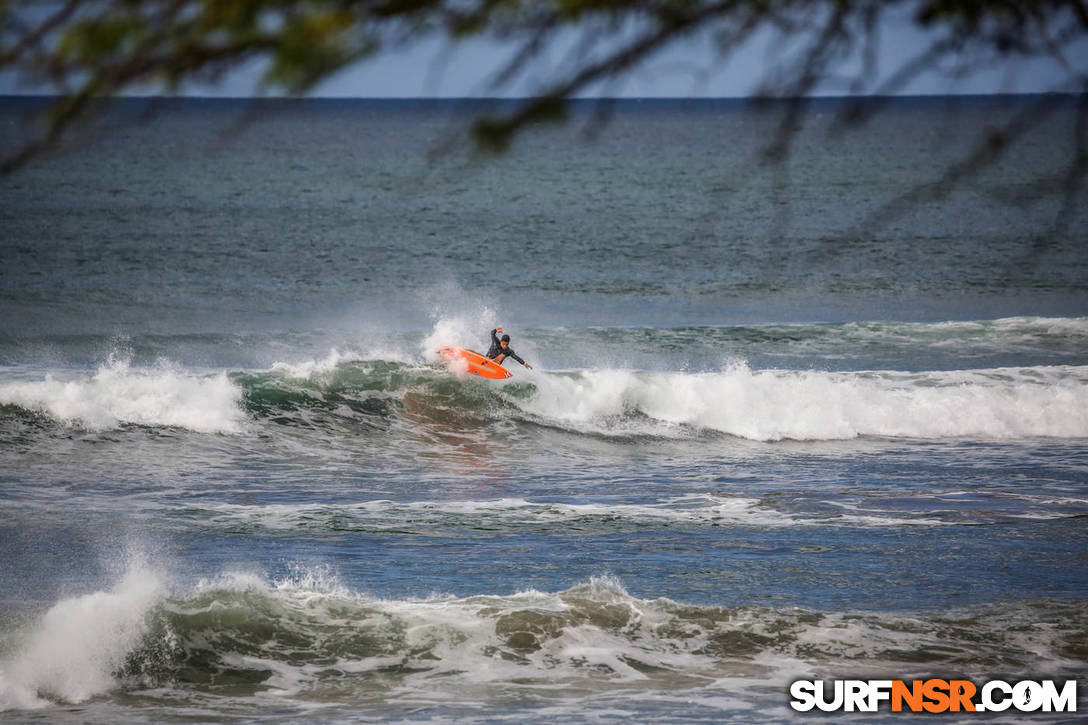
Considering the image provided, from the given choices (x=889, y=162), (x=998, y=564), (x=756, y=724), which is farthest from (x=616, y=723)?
(x=889, y=162)

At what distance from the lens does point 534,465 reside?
17.5m

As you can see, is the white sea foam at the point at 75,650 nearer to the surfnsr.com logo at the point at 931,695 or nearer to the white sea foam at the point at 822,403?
the surfnsr.com logo at the point at 931,695

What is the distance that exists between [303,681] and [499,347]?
12.8 meters

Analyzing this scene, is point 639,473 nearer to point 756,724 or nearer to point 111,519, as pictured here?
point 111,519

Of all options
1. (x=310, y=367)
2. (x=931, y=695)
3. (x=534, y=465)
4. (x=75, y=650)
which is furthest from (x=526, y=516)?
(x=310, y=367)

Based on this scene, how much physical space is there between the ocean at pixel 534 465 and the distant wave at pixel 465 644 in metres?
0.04

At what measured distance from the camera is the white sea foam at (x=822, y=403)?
64.4ft

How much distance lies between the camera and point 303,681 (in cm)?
898

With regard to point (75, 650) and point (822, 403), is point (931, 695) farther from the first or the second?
point (822, 403)

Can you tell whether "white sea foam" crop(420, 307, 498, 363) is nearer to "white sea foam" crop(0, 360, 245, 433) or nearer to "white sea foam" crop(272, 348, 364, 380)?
"white sea foam" crop(272, 348, 364, 380)

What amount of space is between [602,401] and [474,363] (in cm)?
259

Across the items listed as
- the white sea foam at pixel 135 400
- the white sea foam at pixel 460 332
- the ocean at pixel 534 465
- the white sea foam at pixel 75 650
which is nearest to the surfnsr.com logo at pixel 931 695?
the ocean at pixel 534 465

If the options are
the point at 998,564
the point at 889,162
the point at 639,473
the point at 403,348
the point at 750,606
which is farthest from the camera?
the point at 889,162

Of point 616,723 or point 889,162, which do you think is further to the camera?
point 889,162
